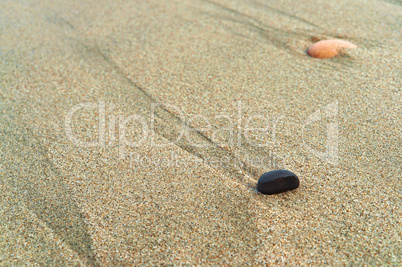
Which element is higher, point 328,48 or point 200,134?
point 328,48

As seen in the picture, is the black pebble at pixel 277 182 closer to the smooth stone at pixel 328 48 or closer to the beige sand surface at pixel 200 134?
the beige sand surface at pixel 200 134

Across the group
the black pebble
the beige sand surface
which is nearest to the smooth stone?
the beige sand surface

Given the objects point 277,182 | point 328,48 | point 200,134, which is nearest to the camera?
point 277,182

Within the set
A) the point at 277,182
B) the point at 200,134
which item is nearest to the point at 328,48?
the point at 200,134

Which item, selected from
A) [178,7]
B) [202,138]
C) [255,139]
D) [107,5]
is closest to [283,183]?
[255,139]

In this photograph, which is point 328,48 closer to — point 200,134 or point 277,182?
point 200,134

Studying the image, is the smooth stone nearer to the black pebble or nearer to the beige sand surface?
the beige sand surface

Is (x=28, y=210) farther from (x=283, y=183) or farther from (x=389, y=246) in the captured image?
(x=389, y=246)
